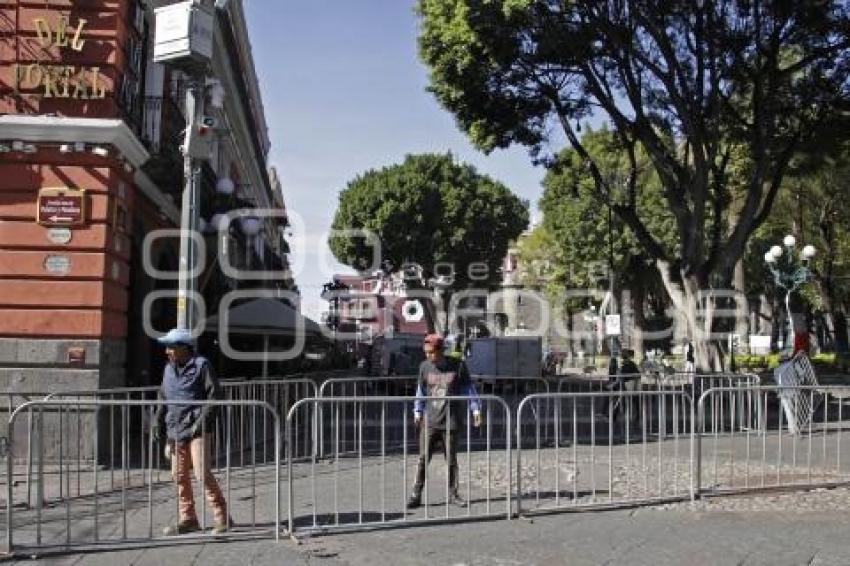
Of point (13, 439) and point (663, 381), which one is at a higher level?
point (663, 381)

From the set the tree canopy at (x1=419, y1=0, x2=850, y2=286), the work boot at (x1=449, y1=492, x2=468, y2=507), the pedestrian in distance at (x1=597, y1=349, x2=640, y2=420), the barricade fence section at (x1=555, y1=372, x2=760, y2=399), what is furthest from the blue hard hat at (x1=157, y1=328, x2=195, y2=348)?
the tree canopy at (x1=419, y1=0, x2=850, y2=286)

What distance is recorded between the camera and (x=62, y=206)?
43.2 feet

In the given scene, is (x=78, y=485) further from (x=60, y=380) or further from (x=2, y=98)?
(x=2, y=98)

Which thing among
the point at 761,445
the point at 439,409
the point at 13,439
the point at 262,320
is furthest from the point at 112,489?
the point at 262,320

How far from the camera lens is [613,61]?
24281 mm

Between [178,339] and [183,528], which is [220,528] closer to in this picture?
[183,528]

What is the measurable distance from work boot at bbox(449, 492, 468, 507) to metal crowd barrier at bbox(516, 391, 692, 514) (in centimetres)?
57

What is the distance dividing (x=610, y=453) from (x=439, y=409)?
1909mm

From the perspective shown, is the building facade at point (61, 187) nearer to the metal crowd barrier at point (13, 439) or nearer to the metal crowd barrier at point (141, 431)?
the metal crowd barrier at point (13, 439)

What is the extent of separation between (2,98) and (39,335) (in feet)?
10.0

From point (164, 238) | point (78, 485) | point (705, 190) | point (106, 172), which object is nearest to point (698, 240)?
point (705, 190)

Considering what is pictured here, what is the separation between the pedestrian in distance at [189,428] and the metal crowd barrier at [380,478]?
0.65 metres

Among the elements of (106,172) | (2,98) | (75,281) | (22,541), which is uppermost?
(2,98)

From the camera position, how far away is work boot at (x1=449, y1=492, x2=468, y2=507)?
9656 millimetres
